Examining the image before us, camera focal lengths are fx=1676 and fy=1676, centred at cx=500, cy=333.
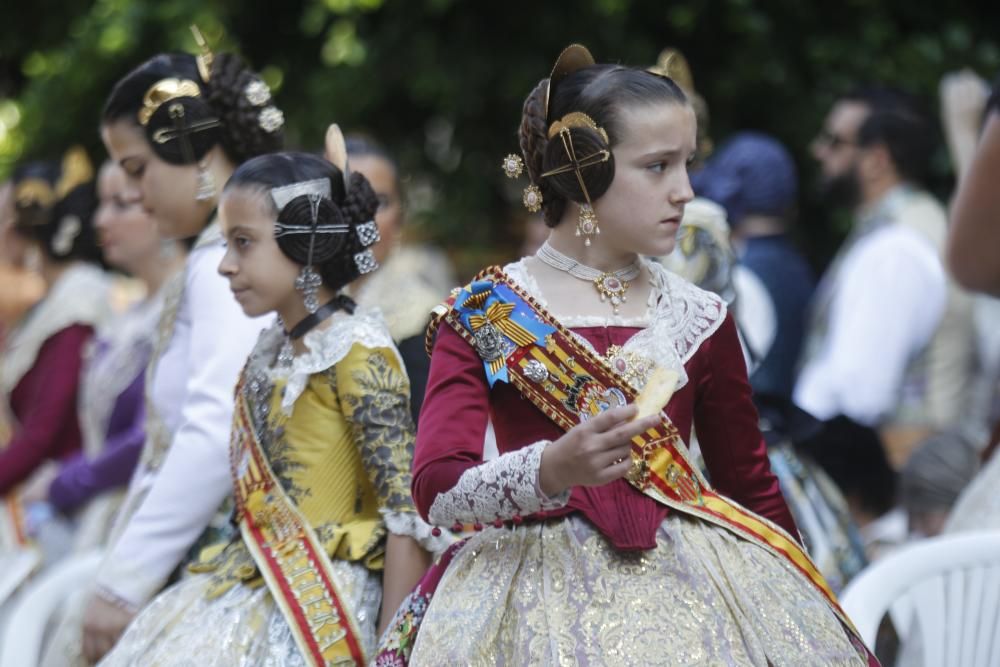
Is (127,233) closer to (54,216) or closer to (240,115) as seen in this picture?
(54,216)

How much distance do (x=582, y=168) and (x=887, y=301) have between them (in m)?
3.72

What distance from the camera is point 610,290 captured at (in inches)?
116

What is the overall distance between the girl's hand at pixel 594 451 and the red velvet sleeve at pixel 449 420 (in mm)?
232

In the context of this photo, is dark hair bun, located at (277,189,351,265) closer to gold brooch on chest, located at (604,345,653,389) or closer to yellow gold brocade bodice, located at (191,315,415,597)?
yellow gold brocade bodice, located at (191,315,415,597)

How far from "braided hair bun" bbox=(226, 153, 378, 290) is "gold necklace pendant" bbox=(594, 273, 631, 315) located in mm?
694

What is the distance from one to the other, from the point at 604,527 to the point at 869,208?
4286 millimetres

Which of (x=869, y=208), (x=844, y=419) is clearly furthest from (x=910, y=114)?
(x=844, y=419)

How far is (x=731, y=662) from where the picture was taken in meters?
2.64

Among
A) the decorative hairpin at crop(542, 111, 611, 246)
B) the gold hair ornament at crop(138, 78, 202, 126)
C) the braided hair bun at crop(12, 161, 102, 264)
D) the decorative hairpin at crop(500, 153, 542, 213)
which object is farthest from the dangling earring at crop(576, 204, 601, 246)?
the braided hair bun at crop(12, 161, 102, 264)

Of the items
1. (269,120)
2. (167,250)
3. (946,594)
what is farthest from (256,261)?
(167,250)

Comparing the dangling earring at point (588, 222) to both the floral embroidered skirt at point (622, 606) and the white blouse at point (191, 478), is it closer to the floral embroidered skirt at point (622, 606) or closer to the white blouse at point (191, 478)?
the floral embroidered skirt at point (622, 606)

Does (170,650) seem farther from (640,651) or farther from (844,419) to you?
(844,419)

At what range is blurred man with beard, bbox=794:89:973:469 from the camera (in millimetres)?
6375

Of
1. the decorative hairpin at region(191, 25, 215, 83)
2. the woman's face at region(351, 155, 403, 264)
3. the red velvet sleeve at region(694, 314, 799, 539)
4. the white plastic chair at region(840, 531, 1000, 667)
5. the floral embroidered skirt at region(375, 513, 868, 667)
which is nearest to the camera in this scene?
the floral embroidered skirt at region(375, 513, 868, 667)
